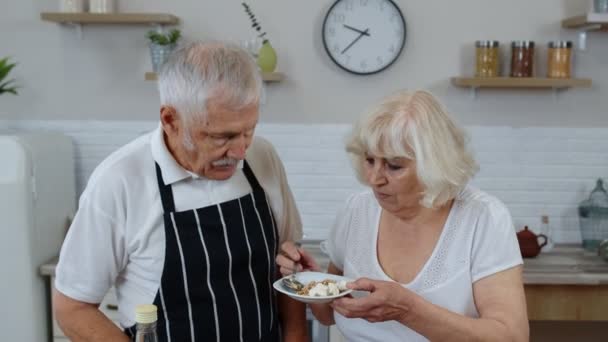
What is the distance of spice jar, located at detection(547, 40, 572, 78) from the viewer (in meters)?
3.43

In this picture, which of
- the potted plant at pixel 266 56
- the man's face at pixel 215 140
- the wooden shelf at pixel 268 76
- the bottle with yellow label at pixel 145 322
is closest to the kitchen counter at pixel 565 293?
the wooden shelf at pixel 268 76

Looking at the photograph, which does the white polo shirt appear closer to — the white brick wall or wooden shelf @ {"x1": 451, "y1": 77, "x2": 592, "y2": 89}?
the white brick wall

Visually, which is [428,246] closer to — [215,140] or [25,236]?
[215,140]

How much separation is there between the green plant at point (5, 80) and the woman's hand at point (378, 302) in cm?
249

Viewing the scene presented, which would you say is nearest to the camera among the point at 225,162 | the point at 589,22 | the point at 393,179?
the point at 225,162

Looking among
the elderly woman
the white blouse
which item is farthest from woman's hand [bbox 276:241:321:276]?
the white blouse

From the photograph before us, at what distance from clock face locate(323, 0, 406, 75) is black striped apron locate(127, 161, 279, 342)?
1947 mm

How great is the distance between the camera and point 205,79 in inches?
58.1

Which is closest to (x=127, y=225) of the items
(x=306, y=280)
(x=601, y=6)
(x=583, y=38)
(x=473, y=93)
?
(x=306, y=280)

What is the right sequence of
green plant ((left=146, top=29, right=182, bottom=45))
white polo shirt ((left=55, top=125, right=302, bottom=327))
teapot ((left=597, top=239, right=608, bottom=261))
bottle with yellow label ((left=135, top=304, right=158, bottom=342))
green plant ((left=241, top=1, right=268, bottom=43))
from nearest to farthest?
bottle with yellow label ((left=135, top=304, right=158, bottom=342))
white polo shirt ((left=55, top=125, right=302, bottom=327))
teapot ((left=597, top=239, right=608, bottom=261))
green plant ((left=146, top=29, right=182, bottom=45))
green plant ((left=241, top=1, right=268, bottom=43))

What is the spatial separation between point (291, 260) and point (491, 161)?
214cm

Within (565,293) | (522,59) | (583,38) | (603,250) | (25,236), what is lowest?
(565,293)

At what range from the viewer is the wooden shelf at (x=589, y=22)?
3.23 m

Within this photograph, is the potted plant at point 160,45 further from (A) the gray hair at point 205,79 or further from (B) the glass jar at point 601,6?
(B) the glass jar at point 601,6
